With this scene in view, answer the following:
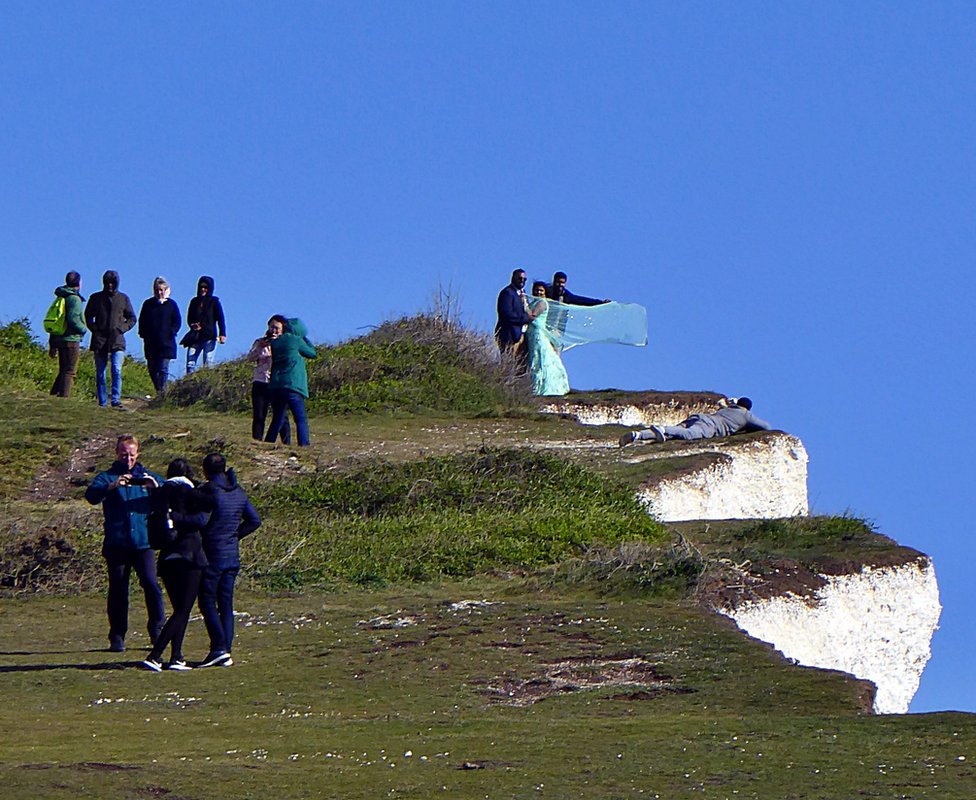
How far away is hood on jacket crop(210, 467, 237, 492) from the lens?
1121cm

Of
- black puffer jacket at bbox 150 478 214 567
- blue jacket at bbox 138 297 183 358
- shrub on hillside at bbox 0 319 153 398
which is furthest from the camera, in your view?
shrub on hillside at bbox 0 319 153 398

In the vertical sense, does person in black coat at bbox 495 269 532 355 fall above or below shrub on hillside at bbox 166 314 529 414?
above

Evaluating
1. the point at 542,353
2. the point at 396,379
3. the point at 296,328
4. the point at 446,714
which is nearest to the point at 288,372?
the point at 296,328

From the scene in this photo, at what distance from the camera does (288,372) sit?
19547mm

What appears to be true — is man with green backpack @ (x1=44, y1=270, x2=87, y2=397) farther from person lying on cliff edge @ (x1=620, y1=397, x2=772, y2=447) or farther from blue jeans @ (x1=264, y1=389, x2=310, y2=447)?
person lying on cliff edge @ (x1=620, y1=397, x2=772, y2=447)

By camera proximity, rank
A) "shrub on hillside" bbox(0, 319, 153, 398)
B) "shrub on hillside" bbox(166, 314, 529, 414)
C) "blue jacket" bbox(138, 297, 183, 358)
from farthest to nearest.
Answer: "shrub on hillside" bbox(0, 319, 153, 398)
"shrub on hillside" bbox(166, 314, 529, 414)
"blue jacket" bbox(138, 297, 183, 358)

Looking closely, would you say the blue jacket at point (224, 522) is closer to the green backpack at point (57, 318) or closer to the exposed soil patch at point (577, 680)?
the exposed soil patch at point (577, 680)

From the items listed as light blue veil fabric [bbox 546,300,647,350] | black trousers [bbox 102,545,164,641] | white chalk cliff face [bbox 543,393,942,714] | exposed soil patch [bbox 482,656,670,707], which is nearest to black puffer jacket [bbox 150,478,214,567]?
black trousers [bbox 102,545,164,641]

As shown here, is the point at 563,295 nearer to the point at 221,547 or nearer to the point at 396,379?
the point at 396,379

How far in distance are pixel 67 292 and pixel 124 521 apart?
426 inches

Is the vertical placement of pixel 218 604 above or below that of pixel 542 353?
below

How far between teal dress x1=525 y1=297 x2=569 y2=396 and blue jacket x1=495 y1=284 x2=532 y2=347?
6.0 inches

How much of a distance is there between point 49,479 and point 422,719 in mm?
9987

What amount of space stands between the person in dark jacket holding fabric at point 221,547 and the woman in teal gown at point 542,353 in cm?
1618
